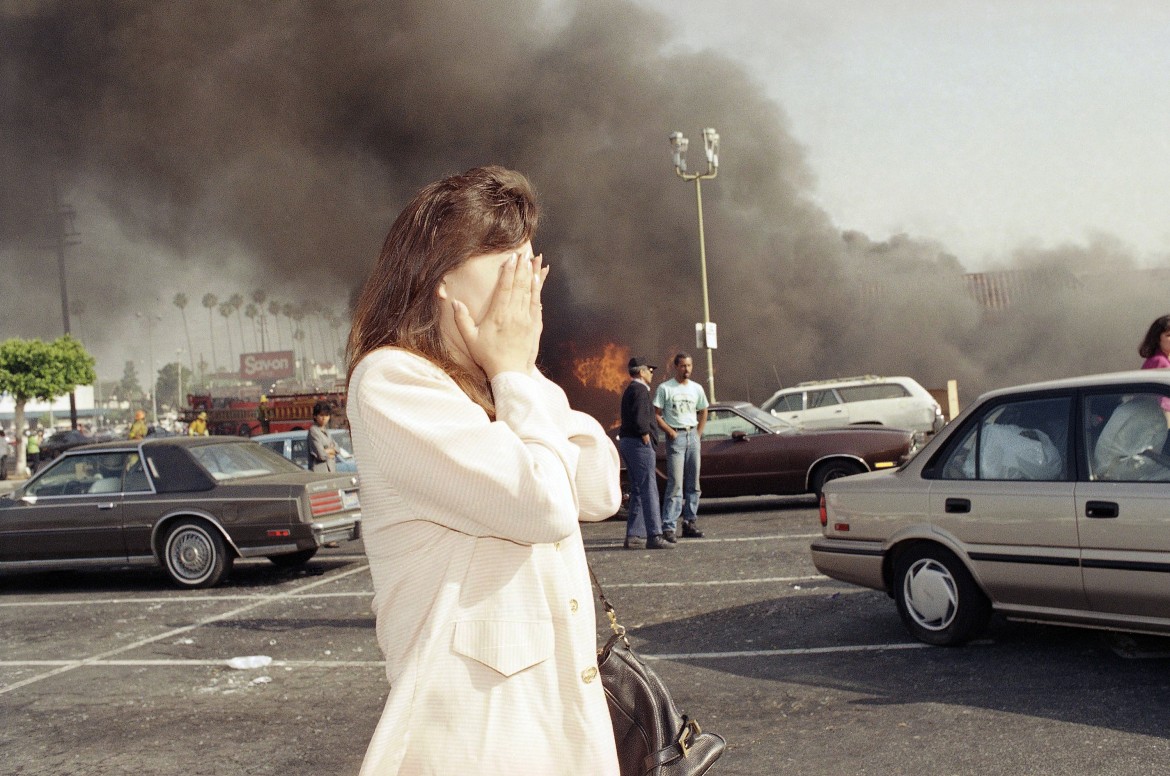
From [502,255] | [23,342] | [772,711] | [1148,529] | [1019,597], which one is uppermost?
[23,342]

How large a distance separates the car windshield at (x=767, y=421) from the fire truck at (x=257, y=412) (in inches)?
656

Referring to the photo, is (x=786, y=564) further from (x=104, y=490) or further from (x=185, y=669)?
(x=104, y=490)

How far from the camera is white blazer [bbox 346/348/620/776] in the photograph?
4.95 feet

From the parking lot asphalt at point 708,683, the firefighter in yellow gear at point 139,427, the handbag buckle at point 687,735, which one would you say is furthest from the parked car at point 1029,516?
the firefighter in yellow gear at point 139,427

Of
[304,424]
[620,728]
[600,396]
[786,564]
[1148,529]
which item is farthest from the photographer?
[304,424]

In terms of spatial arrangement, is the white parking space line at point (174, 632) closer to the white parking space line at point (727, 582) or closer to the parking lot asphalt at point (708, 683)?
the parking lot asphalt at point (708, 683)

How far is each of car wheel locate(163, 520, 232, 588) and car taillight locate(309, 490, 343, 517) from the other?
0.84 m

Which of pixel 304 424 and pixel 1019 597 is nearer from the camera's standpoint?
pixel 1019 597

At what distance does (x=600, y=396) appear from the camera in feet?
101

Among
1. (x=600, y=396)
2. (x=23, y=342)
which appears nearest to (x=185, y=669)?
(x=600, y=396)

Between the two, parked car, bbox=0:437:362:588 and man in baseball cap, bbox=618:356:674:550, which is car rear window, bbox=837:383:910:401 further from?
parked car, bbox=0:437:362:588

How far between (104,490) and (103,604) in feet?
4.46

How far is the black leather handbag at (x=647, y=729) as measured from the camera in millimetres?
1778

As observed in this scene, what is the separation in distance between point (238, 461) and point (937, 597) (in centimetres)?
684
